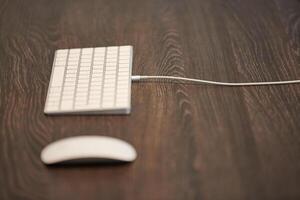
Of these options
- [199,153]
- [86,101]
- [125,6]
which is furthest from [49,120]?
[125,6]

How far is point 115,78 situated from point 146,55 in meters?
0.11

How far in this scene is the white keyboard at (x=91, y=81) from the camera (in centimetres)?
60

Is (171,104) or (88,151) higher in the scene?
(171,104)

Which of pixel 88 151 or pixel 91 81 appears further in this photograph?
pixel 91 81

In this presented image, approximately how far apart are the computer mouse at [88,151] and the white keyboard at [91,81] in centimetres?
8

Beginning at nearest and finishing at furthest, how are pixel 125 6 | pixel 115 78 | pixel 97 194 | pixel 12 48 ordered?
1. pixel 97 194
2. pixel 115 78
3. pixel 12 48
4. pixel 125 6

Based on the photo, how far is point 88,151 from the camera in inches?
20.4

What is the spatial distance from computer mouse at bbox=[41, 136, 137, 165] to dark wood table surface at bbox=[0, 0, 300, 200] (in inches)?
0.8

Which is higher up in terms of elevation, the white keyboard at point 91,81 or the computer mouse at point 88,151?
the white keyboard at point 91,81

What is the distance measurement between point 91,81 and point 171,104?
0.17 m

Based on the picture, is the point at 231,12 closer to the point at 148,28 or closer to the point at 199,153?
the point at 148,28

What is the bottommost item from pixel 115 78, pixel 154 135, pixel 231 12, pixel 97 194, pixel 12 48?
pixel 97 194

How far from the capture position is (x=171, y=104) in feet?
2.03

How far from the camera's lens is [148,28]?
79cm
